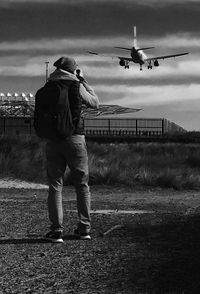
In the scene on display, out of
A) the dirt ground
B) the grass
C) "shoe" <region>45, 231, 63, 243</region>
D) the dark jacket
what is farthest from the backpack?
the grass

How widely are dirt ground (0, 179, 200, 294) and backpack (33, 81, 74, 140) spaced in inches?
Result: 43.4

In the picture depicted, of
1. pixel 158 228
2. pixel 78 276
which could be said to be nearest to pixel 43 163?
pixel 158 228

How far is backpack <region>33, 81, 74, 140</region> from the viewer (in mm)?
6598

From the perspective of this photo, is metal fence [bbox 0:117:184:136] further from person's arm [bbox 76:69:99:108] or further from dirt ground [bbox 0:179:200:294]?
person's arm [bbox 76:69:99:108]

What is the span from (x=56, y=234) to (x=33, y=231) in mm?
807

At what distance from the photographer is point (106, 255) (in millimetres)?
6102

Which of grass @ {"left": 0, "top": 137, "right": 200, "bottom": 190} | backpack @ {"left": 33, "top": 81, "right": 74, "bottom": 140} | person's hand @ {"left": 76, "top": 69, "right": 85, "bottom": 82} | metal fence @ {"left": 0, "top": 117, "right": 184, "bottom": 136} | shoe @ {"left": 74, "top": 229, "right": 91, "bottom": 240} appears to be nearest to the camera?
backpack @ {"left": 33, "top": 81, "right": 74, "bottom": 140}

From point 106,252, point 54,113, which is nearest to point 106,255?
point 106,252

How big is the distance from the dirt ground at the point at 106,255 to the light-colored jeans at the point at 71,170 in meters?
0.25

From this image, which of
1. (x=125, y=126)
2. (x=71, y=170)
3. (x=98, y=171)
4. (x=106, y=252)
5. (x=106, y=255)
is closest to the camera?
(x=106, y=255)

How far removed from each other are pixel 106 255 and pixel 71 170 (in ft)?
3.76

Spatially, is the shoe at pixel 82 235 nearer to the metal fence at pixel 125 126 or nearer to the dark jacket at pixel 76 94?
the dark jacket at pixel 76 94

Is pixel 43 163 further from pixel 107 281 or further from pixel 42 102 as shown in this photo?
pixel 107 281

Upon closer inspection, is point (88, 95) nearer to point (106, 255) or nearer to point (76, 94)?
point (76, 94)
